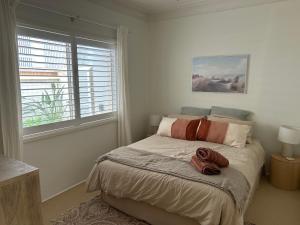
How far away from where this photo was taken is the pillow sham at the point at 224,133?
2768mm

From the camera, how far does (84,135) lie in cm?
302

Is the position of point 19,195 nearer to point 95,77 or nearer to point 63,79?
point 63,79

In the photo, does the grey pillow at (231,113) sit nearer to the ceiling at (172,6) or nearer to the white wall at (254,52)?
the white wall at (254,52)

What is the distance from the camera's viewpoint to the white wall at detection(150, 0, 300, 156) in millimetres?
2928

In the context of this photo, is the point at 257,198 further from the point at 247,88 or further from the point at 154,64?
the point at 154,64

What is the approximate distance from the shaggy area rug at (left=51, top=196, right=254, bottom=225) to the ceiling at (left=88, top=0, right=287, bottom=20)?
2589 mm

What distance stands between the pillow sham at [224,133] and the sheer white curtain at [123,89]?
1.18 m

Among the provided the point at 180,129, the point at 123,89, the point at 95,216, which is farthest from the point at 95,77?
the point at 95,216

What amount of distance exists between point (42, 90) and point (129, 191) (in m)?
1.47

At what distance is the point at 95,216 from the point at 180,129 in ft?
5.03

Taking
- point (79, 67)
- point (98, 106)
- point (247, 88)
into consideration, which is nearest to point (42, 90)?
point (79, 67)

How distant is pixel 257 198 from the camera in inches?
104

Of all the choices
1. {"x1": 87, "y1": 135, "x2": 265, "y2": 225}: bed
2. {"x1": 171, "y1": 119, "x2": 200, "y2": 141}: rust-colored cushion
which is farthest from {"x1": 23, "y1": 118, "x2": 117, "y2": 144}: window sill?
{"x1": 171, "y1": 119, "x2": 200, "y2": 141}: rust-colored cushion

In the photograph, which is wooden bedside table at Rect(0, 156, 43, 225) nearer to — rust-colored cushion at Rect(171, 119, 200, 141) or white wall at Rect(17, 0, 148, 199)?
white wall at Rect(17, 0, 148, 199)
